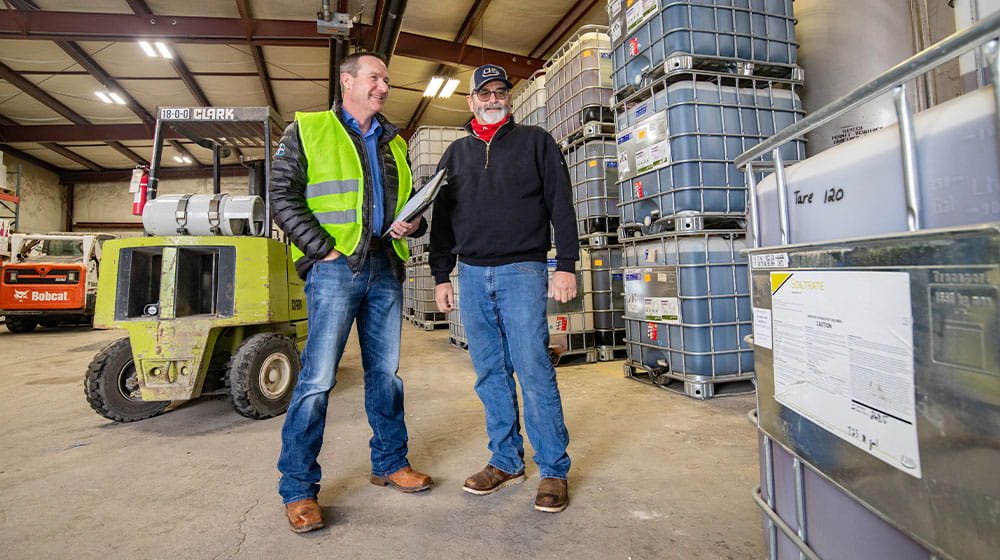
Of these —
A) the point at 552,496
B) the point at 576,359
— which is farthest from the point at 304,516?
the point at 576,359

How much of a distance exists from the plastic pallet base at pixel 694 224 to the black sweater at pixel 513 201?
181 centimetres

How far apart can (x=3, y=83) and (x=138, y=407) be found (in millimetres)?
13976

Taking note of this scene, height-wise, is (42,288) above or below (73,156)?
below

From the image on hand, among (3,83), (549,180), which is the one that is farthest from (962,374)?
(3,83)

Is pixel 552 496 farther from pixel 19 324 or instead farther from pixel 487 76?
pixel 19 324

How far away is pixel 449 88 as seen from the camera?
12641 mm

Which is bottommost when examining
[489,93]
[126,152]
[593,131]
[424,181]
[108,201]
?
[489,93]

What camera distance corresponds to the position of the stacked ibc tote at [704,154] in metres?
3.73

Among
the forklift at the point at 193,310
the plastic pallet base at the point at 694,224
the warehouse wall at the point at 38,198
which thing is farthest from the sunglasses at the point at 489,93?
the warehouse wall at the point at 38,198

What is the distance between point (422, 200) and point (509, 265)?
0.48 meters

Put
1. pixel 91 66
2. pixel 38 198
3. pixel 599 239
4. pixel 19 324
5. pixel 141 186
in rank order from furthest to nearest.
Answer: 1. pixel 38 198
2. pixel 91 66
3. pixel 19 324
4. pixel 599 239
5. pixel 141 186

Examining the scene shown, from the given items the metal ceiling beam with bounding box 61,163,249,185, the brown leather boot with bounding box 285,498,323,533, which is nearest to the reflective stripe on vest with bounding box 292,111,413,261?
the brown leather boot with bounding box 285,498,323,533

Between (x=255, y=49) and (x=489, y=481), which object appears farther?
(x=255, y=49)

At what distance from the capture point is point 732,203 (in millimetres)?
3805
